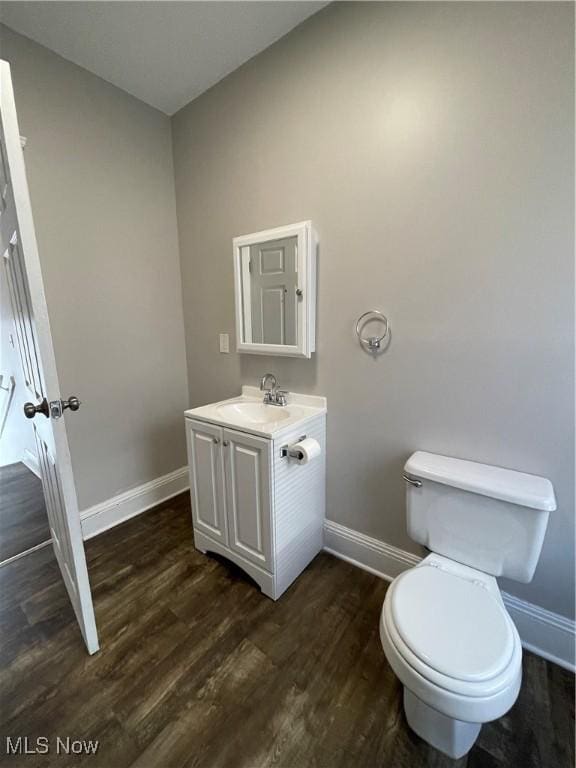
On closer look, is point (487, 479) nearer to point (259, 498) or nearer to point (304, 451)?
point (304, 451)

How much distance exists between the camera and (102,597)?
1.53 meters

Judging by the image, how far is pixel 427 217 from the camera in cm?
130

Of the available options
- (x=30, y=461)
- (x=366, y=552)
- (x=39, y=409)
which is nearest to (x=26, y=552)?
(x=30, y=461)

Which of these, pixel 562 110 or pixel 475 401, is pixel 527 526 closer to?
pixel 475 401

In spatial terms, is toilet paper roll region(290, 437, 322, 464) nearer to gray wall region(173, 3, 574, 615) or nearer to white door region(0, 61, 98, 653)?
gray wall region(173, 3, 574, 615)

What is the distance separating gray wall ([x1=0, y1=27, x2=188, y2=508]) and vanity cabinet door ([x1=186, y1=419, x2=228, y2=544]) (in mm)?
700

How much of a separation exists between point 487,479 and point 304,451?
70 centimetres

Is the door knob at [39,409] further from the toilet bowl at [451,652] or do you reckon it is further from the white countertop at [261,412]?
the toilet bowl at [451,652]

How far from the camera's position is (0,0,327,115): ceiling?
4.62 ft

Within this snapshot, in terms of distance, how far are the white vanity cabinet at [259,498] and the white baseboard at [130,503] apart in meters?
0.66

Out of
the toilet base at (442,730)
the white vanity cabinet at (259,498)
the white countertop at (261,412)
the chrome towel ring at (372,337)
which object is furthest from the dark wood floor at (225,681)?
the chrome towel ring at (372,337)

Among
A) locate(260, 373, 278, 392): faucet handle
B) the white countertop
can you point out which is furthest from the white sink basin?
locate(260, 373, 278, 392): faucet handle

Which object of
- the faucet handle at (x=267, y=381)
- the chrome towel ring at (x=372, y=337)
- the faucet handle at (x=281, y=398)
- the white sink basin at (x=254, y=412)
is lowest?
the white sink basin at (x=254, y=412)

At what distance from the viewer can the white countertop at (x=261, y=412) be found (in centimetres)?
144
